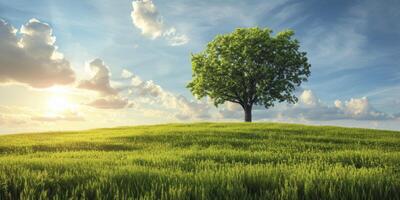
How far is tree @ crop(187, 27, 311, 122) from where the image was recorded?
50.4 metres

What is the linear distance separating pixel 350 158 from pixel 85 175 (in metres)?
7.50

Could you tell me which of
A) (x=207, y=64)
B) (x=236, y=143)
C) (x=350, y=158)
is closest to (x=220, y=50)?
(x=207, y=64)

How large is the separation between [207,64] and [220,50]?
2708 mm

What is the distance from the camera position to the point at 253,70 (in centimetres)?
5044

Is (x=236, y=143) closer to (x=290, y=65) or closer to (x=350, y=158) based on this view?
(x=350, y=158)

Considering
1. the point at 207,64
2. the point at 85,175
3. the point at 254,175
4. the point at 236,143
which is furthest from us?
the point at 207,64

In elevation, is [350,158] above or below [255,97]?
below

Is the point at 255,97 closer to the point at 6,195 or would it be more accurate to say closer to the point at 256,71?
the point at 256,71

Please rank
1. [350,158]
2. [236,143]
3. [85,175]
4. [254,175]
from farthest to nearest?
1. [236,143]
2. [350,158]
3. [85,175]
4. [254,175]

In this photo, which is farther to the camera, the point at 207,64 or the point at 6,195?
the point at 207,64

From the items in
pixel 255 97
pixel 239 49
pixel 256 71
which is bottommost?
pixel 255 97

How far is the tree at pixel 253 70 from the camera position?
5041cm

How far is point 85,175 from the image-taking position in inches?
254

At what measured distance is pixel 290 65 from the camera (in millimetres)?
50844
